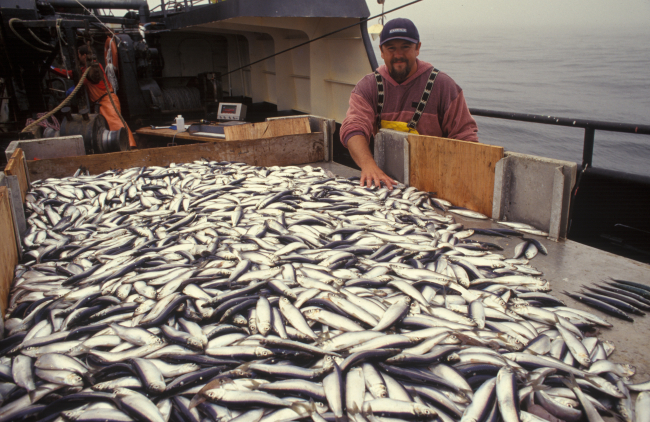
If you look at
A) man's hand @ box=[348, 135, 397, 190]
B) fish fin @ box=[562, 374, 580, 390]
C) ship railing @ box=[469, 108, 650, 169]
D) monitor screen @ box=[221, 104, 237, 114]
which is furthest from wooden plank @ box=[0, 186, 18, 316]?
monitor screen @ box=[221, 104, 237, 114]

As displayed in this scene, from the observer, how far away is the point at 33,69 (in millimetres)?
8312

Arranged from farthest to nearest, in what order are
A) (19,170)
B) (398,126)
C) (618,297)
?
(398,126) → (19,170) → (618,297)

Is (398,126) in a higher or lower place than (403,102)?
Result: lower

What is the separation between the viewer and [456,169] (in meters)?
3.91

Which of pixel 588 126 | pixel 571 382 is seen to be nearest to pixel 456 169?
pixel 588 126

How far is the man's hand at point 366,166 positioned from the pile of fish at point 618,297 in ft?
7.32

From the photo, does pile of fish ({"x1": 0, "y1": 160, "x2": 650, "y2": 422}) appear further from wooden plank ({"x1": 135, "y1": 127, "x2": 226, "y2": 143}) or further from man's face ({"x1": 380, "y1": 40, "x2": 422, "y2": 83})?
wooden plank ({"x1": 135, "y1": 127, "x2": 226, "y2": 143})

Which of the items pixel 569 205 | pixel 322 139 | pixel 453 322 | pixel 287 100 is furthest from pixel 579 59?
pixel 453 322

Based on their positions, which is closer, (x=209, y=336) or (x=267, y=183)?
(x=209, y=336)

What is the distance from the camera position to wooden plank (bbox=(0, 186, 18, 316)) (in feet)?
8.33

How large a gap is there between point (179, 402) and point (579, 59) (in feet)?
58.4

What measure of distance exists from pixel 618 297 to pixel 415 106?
2.96 m

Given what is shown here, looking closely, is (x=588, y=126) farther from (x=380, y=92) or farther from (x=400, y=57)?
(x=380, y=92)

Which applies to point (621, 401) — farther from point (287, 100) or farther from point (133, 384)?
point (287, 100)
